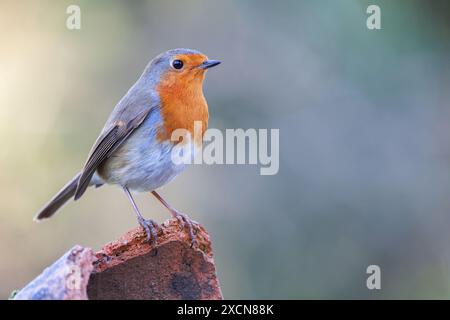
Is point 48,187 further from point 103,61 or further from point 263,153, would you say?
point 263,153

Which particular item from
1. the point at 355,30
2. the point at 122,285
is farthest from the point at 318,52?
the point at 122,285

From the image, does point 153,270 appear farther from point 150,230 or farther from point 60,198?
point 60,198

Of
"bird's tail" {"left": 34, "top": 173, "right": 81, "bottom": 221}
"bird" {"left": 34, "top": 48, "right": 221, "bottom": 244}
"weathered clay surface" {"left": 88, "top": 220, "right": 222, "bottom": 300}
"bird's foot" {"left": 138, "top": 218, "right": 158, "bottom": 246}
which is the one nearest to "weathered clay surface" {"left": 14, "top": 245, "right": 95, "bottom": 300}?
"weathered clay surface" {"left": 88, "top": 220, "right": 222, "bottom": 300}

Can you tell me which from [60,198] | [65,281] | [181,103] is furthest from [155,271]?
[60,198]

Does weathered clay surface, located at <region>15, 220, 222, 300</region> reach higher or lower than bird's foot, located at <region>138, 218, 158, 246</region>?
lower

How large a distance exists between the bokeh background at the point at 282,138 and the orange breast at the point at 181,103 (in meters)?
2.47

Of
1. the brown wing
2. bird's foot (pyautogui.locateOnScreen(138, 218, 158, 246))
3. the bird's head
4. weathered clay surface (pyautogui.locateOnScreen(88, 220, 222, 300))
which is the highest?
the bird's head

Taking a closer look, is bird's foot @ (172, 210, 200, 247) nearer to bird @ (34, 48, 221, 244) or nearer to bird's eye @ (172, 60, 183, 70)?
bird @ (34, 48, 221, 244)

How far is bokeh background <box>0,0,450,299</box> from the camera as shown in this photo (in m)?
6.82

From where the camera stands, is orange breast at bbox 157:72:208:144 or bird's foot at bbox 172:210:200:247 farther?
orange breast at bbox 157:72:208:144

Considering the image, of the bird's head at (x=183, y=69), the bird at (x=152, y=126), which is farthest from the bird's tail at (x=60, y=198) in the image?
the bird's head at (x=183, y=69)

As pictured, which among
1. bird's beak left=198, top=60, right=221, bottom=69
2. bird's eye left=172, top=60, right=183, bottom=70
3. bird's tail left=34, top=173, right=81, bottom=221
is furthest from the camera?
bird's tail left=34, top=173, right=81, bottom=221

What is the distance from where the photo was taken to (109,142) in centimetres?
450

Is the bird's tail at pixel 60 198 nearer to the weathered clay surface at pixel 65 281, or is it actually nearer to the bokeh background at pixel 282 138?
the bokeh background at pixel 282 138
